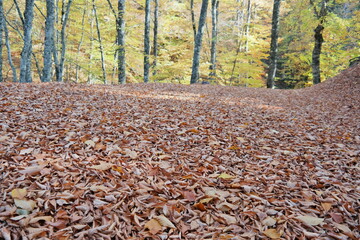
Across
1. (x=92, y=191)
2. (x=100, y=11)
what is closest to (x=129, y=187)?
(x=92, y=191)

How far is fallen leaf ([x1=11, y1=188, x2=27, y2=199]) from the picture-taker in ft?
5.55

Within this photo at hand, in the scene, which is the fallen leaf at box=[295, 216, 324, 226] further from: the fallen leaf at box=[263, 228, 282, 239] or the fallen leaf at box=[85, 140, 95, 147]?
the fallen leaf at box=[85, 140, 95, 147]

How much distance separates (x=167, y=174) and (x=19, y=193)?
1300mm

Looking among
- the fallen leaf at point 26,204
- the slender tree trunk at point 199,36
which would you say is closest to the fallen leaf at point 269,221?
the fallen leaf at point 26,204

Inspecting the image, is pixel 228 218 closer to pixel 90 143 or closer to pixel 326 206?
pixel 326 206

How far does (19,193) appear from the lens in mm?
1723

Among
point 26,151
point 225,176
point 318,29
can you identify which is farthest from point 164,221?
point 318,29

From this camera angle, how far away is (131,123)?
370cm

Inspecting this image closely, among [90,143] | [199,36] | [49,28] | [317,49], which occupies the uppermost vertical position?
[199,36]

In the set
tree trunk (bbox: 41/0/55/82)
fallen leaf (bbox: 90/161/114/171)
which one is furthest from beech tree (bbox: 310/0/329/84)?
fallen leaf (bbox: 90/161/114/171)

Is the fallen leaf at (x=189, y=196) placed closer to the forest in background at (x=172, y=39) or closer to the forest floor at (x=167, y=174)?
the forest floor at (x=167, y=174)

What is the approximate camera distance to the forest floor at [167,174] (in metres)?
1.65

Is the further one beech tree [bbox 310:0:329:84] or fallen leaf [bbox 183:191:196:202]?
beech tree [bbox 310:0:329:84]

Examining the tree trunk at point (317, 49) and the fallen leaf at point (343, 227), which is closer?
the fallen leaf at point (343, 227)
